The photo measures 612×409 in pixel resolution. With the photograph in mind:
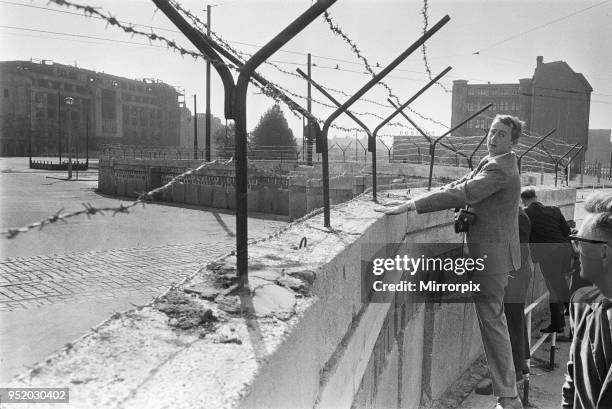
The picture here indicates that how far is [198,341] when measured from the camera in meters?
1.65

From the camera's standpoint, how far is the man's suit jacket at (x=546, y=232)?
5.38 m

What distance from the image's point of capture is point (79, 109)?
65.6 metres

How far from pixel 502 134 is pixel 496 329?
54.6 inches

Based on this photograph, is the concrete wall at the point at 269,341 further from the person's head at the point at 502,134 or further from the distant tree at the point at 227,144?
the person's head at the point at 502,134

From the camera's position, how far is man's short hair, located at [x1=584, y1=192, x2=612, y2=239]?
6.20ft

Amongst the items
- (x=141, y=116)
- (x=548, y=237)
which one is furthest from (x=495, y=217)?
(x=141, y=116)

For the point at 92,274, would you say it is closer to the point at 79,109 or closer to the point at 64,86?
the point at 64,86

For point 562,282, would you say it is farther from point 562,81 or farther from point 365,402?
point 562,81

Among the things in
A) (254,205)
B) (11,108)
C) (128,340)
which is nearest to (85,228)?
(254,205)

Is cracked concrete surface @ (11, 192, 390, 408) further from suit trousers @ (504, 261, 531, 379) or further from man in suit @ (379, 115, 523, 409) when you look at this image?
suit trousers @ (504, 261, 531, 379)

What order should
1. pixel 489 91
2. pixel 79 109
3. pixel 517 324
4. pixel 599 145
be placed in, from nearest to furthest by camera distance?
1. pixel 517 324
2. pixel 489 91
3. pixel 79 109
4. pixel 599 145

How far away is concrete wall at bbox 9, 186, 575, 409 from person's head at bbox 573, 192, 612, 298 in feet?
3.54

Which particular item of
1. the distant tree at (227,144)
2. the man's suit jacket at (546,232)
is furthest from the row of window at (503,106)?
the man's suit jacket at (546,232)

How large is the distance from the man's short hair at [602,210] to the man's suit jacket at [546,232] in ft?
11.8
